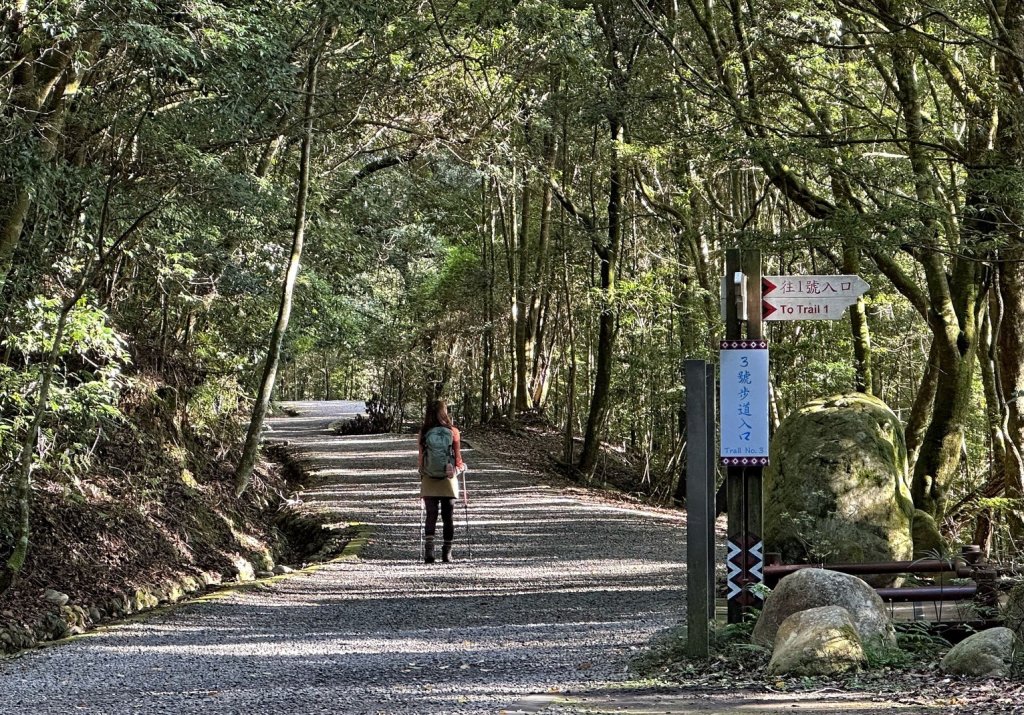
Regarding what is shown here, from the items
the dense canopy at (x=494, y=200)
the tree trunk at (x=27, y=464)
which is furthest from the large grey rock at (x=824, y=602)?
the tree trunk at (x=27, y=464)

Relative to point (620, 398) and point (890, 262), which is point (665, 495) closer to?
point (620, 398)

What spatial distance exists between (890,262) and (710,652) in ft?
23.1

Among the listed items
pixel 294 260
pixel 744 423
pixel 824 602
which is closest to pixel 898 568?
pixel 824 602

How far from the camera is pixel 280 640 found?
283 inches

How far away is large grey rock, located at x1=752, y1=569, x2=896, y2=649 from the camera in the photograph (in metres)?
5.77

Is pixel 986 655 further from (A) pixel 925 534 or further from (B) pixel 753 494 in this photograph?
(A) pixel 925 534

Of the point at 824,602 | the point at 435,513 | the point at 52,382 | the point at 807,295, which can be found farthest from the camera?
the point at 435,513

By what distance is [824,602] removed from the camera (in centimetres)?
588

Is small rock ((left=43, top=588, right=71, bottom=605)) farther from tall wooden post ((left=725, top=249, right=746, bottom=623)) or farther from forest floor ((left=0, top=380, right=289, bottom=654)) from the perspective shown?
tall wooden post ((left=725, top=249, right=746, bottom=623))

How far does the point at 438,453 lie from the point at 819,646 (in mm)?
5768

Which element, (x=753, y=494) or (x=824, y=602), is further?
(x=753, y=494)

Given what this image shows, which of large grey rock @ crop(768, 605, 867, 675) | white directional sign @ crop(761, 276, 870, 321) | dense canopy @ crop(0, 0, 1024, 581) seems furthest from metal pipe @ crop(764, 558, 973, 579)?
dense canopy @ crop(0, 0, 1024, 581)

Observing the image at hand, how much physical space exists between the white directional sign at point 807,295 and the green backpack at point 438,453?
4.83m

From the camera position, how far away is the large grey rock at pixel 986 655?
5105mm
